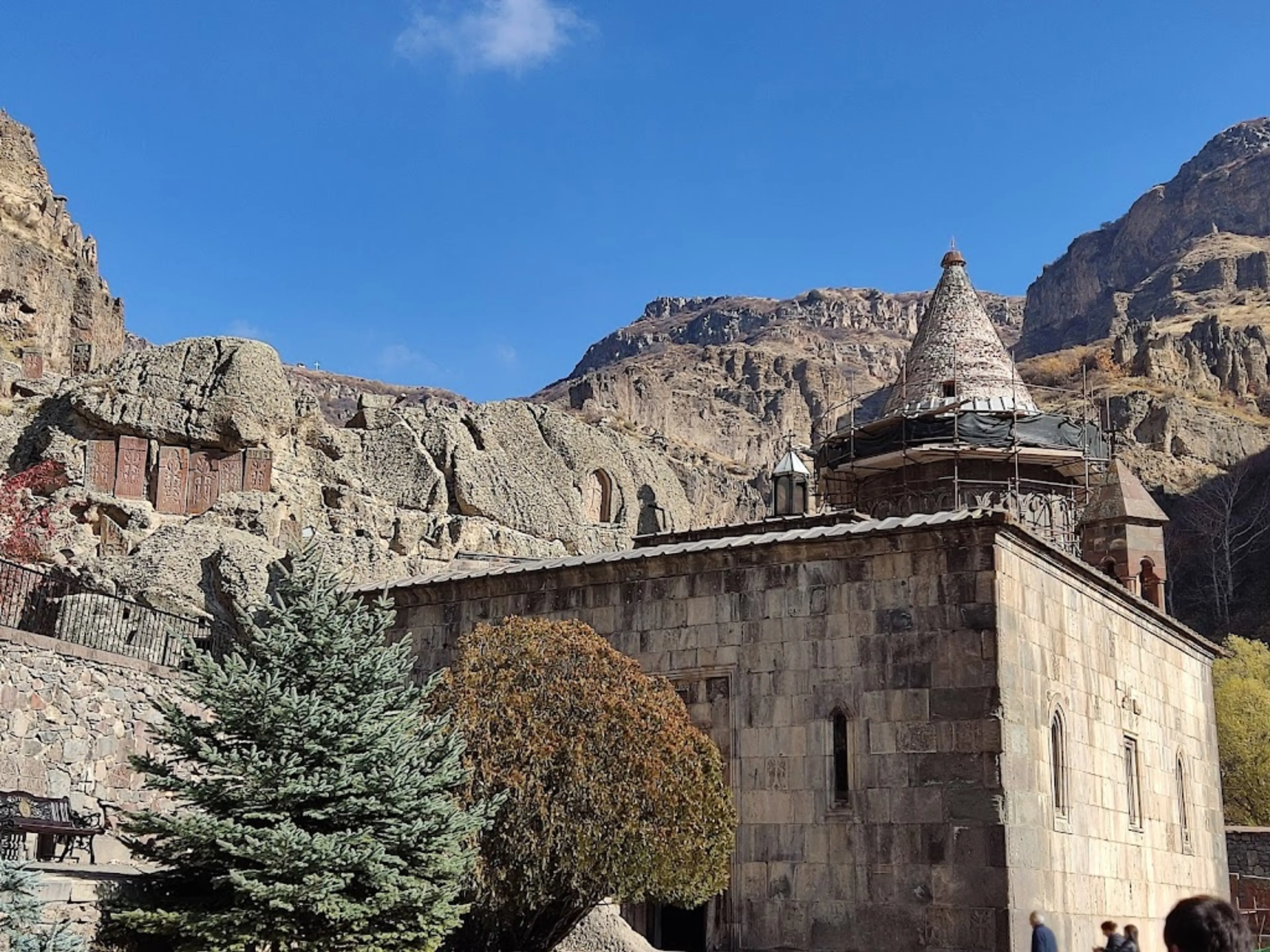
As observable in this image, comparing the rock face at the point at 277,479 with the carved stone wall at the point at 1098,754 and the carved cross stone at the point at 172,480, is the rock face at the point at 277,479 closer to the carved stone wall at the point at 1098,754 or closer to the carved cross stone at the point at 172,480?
the carved cross stone at the point at 172,480

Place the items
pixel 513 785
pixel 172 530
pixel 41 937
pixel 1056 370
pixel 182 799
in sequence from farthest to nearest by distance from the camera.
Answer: pixel 1056 370
pixel 172 530
pixel 513 785
pixel 182 799
pixel 41 937

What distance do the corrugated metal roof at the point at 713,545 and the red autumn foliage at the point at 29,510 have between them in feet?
23.4

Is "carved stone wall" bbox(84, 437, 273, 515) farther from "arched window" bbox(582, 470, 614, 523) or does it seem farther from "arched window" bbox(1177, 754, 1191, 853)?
"arched window" bbox(1177, 754, 1191, 853)

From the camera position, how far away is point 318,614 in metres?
10.3

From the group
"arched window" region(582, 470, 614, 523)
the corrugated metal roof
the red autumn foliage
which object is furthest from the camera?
"arched window" region(582, 470, 614, 523)

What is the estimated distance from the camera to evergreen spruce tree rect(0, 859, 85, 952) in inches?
317

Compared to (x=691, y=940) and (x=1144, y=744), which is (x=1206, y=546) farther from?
(x=691, y=940)

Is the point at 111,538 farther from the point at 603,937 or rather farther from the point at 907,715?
the point at 907,715

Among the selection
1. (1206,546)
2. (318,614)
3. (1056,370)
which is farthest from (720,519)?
(318,614)

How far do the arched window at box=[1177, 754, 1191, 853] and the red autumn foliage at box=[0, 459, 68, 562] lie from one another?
683 inches

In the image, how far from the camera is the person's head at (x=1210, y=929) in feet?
12.6

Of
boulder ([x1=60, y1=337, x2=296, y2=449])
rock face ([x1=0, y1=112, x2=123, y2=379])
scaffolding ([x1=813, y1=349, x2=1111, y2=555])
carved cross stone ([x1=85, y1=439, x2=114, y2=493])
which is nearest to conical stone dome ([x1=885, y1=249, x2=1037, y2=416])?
scaffolding ([x1=813, y1=349, x2=1111, y2=555])

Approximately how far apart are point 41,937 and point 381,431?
20.9 m

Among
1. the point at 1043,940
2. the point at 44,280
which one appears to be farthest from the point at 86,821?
the point at 44,280
